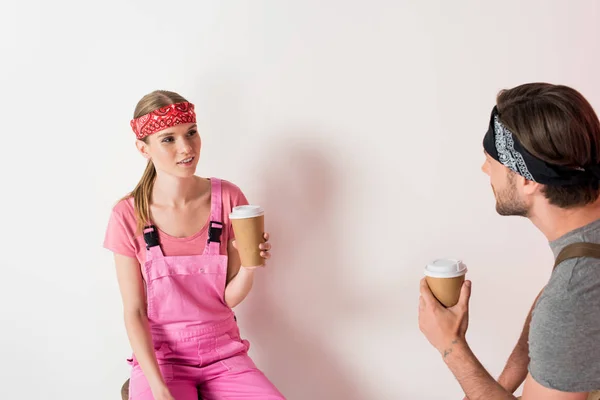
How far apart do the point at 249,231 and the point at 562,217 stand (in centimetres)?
97

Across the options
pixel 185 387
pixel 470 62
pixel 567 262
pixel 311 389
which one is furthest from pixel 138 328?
pixel 470 62

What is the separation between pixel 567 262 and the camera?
66.7 inches

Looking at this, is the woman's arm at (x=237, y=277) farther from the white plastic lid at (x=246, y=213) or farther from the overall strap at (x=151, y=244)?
the overall strap at (x=151, y=244)

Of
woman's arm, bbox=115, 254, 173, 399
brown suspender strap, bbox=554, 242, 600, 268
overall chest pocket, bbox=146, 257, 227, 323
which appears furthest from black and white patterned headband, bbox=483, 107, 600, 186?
woman's arm, bbox=115, 254, 173, 399

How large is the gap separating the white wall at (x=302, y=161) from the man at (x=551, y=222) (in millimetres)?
861

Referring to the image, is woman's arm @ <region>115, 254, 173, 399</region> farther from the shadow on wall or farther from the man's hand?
the man's hand

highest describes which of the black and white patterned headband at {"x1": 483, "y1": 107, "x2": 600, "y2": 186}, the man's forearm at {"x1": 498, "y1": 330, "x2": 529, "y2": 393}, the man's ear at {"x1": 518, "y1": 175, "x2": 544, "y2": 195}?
the black and white patterned headband at {"x1": 483, "y1": 107, "x2": 600, "y2": 186}

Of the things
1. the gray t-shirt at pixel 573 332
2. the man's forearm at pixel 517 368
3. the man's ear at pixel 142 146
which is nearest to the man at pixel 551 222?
the gray t-shirt at pixel 573 332

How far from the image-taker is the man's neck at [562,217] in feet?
5.88

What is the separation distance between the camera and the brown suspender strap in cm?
168

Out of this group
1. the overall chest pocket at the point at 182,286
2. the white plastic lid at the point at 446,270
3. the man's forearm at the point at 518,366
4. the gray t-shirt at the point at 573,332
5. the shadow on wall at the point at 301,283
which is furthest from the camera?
the shadow on wall at the point at 301,283

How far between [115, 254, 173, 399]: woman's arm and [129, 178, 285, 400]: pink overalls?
0.03 m

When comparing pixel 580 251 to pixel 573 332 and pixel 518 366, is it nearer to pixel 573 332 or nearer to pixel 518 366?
pixel 573 332

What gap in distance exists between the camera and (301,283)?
286 cm
